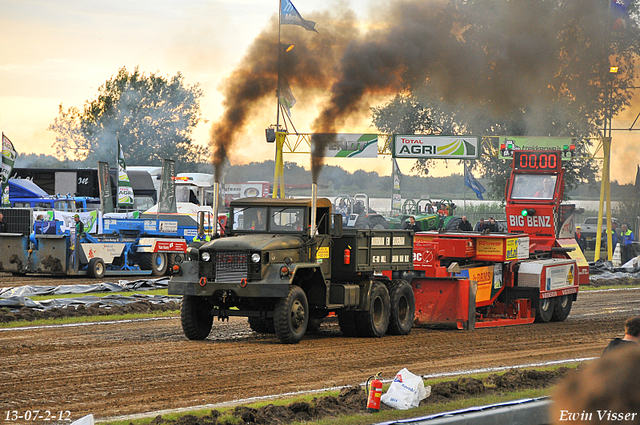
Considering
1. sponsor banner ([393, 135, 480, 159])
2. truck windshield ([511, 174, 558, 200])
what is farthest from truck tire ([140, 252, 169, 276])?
truck windshield ([511, 174, 558, 200])

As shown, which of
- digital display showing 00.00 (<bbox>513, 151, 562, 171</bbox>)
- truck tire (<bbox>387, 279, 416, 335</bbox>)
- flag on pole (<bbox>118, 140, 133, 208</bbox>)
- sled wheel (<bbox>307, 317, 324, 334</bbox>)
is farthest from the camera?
flag on pole (<bbox>118, 140, 133, 208</bbox>)

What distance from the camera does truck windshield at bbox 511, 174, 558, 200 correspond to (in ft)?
66.1

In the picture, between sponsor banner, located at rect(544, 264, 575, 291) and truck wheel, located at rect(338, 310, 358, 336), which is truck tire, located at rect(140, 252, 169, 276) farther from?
sponsor banner, located at rect(544, 264, 575, 291)

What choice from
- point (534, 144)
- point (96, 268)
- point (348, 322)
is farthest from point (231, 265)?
point (534, 144)

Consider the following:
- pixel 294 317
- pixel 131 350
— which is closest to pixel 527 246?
pixel 294 317

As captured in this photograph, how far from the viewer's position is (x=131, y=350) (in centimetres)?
1109

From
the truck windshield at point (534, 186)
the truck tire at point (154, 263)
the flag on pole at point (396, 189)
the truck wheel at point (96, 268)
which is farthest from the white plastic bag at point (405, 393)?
the flag on pole at point (396, 189)

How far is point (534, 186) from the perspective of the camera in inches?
802

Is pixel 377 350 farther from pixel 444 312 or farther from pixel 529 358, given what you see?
pixel 444 312

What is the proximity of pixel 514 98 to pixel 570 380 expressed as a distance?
2489 cm

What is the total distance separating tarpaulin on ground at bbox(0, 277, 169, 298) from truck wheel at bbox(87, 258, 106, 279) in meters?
3.06

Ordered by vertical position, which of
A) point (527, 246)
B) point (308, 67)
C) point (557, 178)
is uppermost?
point (308, 67)

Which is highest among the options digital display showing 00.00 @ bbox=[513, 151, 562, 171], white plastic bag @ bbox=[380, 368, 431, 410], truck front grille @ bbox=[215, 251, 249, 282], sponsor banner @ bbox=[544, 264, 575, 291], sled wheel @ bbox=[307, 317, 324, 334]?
digital display showing 00.00 @ bbox=[513, 151, 562, 171]

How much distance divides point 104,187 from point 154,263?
6.98 metres
